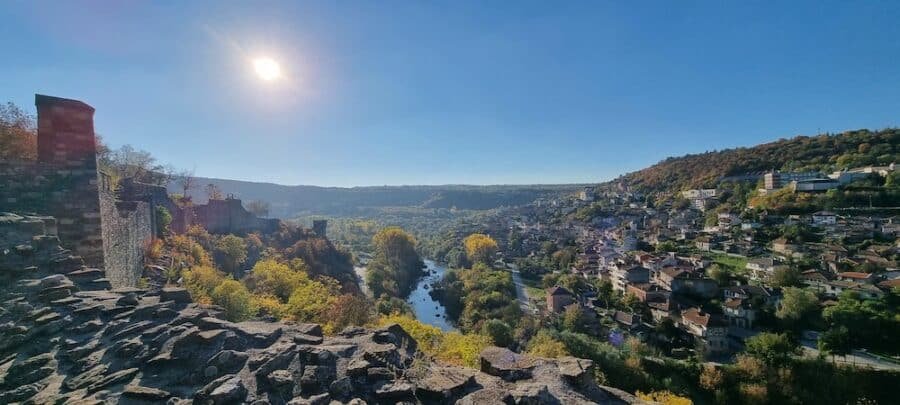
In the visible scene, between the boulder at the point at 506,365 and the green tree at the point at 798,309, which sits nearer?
the boulder at the point at 506,365

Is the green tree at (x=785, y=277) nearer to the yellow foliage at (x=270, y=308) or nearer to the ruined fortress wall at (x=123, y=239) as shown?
the yellow foliage at (x=270, y=308)

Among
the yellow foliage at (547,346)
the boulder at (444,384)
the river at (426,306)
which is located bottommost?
the river at (426,306)

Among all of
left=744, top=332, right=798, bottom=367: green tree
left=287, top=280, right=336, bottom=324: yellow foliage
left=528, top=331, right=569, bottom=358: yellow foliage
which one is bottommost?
left=744, top=332, right=798, bottom=367: green tree

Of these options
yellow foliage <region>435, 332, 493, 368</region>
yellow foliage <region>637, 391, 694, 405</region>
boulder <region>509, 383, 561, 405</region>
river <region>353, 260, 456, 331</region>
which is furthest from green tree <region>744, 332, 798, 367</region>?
boulder <region>509, 383, 561, 405</region>

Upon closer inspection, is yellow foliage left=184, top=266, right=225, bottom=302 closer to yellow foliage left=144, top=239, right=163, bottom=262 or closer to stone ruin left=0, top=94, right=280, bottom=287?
yellow foliage left=144, top=239, right=163, bottom=262

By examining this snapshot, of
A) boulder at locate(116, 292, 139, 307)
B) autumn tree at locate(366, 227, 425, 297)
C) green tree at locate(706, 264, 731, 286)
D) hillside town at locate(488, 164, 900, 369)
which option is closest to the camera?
boulder at locate(116, 292, 139, 307)

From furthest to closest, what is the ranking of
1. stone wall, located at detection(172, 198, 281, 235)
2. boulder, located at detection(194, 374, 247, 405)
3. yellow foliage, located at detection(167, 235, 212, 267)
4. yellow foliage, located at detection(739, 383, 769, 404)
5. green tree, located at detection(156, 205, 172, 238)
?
stone wall, located at detection(172, 198, 281, 235), yellow foliage, located at detection(739, 383, 769, 404), green tree, located at detection(156, 205, 172, 238), yellow foliage, located at detection(167, 235, 212, 267), boulder, located at detection(194, 374, 247, 405)

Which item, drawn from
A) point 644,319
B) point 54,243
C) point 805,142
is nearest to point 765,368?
point 644,319

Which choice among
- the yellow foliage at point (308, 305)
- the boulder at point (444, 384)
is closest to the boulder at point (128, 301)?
the boulder at point (444, 384)
